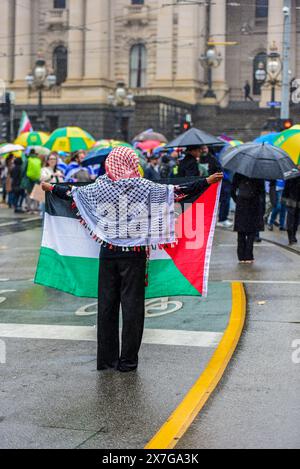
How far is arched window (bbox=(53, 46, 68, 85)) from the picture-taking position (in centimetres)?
6956

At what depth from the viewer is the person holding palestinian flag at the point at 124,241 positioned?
7484 mm

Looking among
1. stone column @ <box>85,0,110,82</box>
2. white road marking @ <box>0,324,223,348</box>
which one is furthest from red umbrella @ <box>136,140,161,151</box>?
stone column @ <box>85,0,110,82</box>

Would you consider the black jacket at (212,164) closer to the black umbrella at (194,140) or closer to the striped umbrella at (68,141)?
the black umbrella at (194,140)

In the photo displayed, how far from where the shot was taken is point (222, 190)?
862 inches

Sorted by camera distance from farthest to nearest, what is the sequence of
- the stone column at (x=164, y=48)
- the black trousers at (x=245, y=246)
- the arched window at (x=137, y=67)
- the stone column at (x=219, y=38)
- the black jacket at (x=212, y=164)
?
1. the arched window at (x=137, y=67)
2. the stone column at (x=164, y=48)
3. the stone column at (x=219, y=38)
4. the black jacket at (x=212, y=164)
5. the black trousers at (x=245, y=246)

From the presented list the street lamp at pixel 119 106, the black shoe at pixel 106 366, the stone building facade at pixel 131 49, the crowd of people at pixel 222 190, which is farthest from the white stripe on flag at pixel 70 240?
the stone building facade at pixel 131 49

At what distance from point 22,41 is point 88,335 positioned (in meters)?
62.0

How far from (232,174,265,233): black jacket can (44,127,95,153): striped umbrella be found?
604 inches

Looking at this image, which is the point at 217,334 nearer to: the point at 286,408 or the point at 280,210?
the point at 286,408

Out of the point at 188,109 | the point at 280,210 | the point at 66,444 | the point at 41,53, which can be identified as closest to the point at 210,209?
the point at 66,444

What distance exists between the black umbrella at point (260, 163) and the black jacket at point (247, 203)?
27 cm

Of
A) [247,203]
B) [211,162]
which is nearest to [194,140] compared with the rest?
[211,162]

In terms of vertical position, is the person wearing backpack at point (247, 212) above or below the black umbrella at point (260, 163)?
below
